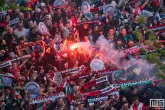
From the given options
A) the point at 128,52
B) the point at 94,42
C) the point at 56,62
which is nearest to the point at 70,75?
the point at 56,62

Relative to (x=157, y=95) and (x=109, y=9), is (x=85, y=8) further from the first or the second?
(x=157, y=95)

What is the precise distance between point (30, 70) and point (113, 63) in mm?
2246

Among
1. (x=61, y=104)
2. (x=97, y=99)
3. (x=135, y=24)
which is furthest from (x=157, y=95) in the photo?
(x=61, y=104)

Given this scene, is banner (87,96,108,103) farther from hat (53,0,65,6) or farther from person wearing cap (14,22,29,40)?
hat (53,0,65,6)

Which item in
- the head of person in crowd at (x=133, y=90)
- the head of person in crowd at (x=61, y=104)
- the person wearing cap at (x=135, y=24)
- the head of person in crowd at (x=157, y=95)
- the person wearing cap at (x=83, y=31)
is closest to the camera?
the head of person in crowd at (x=157, y=95)

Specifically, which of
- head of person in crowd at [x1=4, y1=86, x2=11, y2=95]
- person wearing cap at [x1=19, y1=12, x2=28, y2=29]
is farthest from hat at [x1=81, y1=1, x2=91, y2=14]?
head of person in crowd at [x1=4, y1=86, x2=11, y2=95]

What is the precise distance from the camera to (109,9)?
9250 millimetres

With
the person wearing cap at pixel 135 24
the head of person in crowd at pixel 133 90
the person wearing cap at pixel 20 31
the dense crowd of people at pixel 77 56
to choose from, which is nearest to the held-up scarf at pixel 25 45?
the dense crowd of people at pixel 77 56

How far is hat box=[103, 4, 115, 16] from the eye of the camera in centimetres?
922

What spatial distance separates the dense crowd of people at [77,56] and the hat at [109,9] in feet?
0.09

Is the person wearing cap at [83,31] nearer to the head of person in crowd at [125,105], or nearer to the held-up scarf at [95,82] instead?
the held-up scarf at [95,82]

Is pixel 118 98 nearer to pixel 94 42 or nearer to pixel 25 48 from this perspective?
pixel 94 42

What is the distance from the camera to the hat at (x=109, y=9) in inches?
363

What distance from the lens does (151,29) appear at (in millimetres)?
8867
